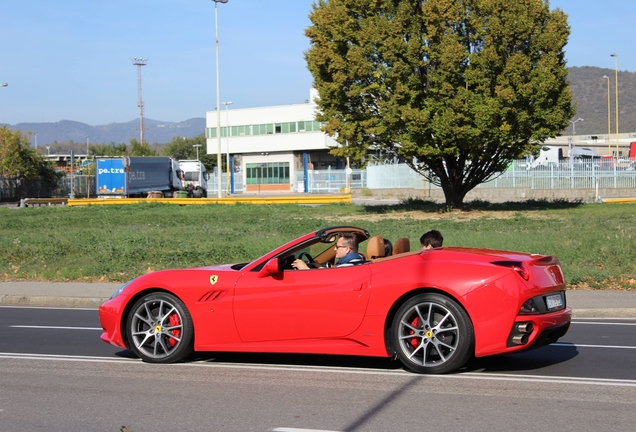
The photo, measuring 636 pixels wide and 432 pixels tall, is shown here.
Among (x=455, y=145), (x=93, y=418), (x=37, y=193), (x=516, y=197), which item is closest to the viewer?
(x=93, y=418)

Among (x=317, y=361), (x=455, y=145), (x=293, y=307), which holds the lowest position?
(x=317, y=361)

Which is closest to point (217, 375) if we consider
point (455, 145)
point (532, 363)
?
point (532, 363)

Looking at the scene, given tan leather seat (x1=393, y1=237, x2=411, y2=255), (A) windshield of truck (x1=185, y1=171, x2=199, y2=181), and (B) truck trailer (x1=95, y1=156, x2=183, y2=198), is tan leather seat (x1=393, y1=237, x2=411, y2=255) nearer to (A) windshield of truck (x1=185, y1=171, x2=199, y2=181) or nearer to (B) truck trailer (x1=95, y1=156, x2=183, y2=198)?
(B) truck trailer (x1=95, y1=156, x2=183, y2=198)

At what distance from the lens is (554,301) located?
720cm

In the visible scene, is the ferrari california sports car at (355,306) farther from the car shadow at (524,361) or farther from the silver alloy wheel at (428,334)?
the car shadow at (524,361)

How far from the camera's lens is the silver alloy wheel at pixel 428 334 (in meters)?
7.02

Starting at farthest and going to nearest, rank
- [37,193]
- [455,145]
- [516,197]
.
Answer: [37,193], [516,197], [455,145]

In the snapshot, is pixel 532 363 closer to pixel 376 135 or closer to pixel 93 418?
pixel 93 418

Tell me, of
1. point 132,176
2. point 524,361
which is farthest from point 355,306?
point 132,176

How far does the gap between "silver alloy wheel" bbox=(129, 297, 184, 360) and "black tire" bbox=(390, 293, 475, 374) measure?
2286 mm

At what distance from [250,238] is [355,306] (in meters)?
13.4

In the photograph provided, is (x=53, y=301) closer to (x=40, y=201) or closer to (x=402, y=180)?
(x=40, y=201)

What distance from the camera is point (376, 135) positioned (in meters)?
32.8

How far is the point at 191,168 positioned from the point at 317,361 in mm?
63969
